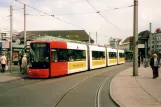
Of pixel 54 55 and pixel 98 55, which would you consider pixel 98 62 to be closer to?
pixel 98 55

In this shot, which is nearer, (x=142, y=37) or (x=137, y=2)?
(x=137, y=2)

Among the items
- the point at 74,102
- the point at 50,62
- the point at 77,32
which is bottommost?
the point at 74,102

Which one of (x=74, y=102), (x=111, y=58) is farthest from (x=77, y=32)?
(x=74, y=102)

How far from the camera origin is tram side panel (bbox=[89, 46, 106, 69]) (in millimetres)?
30734

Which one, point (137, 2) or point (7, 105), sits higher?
point (137, 2)

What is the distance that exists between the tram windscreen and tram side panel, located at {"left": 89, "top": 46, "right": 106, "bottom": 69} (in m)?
10.2

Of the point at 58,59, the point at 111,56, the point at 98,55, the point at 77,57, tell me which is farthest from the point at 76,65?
the point at 111,56

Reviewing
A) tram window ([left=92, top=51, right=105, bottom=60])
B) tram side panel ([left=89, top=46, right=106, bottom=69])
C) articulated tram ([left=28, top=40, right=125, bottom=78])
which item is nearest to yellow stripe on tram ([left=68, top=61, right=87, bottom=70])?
articulated tram ([left=28, top=40, right=125, bottom=78])

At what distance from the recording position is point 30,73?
2062 centimetres

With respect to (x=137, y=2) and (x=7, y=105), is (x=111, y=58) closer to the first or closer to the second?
(x=137, y=2)

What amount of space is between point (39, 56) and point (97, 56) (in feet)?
44.4

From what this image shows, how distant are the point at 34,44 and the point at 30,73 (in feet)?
6.92

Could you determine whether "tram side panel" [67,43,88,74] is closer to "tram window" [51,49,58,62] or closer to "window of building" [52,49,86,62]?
"window of building" [52,49,86,62]

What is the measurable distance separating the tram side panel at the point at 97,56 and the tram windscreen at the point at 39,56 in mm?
10193
